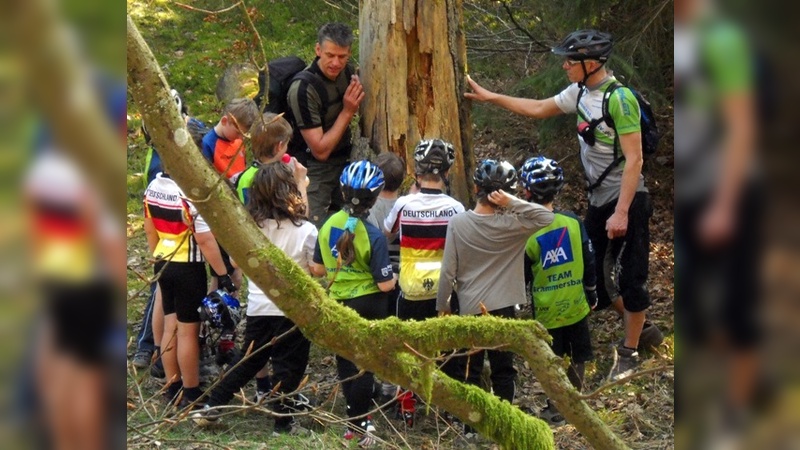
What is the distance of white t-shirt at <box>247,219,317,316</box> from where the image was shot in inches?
223

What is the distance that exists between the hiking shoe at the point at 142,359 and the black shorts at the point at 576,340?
3.05 metres

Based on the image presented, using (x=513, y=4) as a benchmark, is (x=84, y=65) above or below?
below

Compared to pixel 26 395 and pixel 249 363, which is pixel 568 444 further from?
pixel 26 395

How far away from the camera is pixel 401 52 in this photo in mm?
6961

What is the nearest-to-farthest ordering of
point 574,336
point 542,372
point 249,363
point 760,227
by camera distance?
point 760,227 → point 542,372 → point 249,363 → point 574,336

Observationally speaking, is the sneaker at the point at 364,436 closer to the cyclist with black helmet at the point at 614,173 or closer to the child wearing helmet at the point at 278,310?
the child wearing helmet at the point at 278,310

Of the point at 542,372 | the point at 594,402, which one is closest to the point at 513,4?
the point at 594,402

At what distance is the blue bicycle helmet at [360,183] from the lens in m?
5.48

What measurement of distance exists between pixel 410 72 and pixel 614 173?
1.78 m

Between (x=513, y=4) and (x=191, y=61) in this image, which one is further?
(x=191, y=61)

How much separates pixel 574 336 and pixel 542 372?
6.99 feet

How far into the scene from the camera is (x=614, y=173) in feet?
21.1

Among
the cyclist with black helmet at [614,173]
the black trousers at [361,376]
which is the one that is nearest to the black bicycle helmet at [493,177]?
the black trousers at [361,376]

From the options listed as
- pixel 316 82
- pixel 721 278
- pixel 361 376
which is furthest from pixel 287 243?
pixel 721 278
